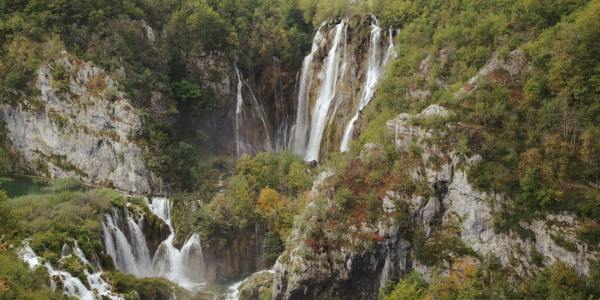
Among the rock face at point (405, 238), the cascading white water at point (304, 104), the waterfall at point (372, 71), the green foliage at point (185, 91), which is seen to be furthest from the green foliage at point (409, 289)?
the green foliage at point (185, 91)

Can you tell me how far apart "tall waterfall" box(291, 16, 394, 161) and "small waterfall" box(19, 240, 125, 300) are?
18.8 metres

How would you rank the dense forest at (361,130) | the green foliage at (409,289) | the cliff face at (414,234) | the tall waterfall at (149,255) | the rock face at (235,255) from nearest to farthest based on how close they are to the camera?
the dense forest at (361,130)
the green foliage at (409,289)
the cliff face at (414,234)
the tall waterfall at (149,255)
the rock face at (235,255)

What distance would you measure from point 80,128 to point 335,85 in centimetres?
2037

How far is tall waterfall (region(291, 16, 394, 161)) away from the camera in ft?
137

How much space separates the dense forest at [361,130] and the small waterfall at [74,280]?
59 cm

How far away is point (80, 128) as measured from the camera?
42531 millimetres

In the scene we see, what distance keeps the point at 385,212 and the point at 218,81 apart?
2681 centimetres

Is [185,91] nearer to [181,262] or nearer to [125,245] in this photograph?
[125,245]

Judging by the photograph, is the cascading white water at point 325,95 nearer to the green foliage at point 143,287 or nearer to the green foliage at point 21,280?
the green foliage at point 143,287

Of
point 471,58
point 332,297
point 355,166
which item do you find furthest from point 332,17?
point 332,297

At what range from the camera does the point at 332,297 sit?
89.4ft

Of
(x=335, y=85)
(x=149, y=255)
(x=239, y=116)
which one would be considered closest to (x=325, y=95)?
(x=335, y=85)

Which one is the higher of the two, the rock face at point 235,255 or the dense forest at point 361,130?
the dense forest at point 361,130

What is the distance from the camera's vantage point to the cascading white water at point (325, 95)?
1738 inches
